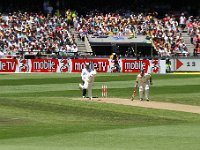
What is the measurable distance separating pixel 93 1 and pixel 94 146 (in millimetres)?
62436

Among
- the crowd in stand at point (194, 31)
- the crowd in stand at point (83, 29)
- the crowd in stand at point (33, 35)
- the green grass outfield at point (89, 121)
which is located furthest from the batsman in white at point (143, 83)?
the crowd in stand at point (194, 31)

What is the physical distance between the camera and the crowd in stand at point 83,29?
70188 millimetres

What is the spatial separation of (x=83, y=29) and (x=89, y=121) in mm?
46642

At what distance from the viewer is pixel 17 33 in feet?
231

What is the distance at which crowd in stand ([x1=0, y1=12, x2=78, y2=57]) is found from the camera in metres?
69.4

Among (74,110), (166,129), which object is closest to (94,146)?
(166,129)

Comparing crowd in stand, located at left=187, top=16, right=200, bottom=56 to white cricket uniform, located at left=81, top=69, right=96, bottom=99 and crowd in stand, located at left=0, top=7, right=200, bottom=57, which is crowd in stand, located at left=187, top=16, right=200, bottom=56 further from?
white cricket uniform, located at left=81, top=69, right=96, bottom=99

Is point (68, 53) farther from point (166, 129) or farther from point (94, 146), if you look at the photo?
point (94, 146)

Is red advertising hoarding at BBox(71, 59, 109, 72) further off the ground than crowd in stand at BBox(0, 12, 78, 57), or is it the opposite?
crowd in stand at BBox(0, 12, 78, 57)

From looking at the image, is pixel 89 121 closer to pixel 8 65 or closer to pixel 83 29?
pixel 8 65

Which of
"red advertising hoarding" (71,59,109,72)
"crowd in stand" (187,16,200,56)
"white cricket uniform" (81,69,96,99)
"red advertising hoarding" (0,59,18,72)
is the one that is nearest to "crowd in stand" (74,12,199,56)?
"crowd in stand" (187,16,200,56)

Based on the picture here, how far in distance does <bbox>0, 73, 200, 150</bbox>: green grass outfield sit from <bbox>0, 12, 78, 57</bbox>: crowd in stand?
19950mm

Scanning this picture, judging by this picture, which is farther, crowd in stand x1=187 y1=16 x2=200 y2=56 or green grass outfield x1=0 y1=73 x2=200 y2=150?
crowd in stand x1=187 y1=16 x2=200 y2=56

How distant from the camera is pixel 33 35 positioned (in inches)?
2813
